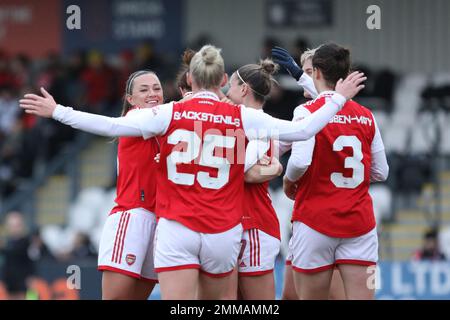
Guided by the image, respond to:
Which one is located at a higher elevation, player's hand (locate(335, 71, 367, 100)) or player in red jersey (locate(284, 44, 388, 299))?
player's hand (locate(335, 71, 367, 100))

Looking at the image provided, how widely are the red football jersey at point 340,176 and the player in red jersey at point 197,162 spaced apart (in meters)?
0.44

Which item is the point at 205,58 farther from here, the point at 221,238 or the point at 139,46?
the point at 139,46

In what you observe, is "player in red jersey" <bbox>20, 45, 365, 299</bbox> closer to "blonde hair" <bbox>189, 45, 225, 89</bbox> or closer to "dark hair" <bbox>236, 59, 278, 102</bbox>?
"blonde hair" <bbox>189, 45, 225, 89</bbox>

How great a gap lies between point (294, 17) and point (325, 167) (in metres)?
11.6

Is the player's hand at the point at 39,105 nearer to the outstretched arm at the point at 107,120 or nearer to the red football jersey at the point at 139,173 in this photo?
the outstretched arm at the point at 107,120

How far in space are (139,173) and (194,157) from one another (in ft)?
2.63

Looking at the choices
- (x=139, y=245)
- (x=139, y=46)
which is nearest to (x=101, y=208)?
(x=139, y=46)

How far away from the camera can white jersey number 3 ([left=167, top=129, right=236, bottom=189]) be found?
6.42m

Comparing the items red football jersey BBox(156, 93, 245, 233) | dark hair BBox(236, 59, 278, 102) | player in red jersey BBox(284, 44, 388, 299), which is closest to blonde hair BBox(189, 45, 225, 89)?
red football jersey BBox(156, 93, 245, 233)

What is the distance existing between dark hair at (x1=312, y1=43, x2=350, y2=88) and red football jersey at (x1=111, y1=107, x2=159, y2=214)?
1186 mm

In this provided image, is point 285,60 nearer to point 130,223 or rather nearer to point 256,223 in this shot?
point 256,223

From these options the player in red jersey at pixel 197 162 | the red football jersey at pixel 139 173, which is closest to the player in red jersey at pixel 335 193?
the player in red jersey at pixel 197 162

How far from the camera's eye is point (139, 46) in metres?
18.9

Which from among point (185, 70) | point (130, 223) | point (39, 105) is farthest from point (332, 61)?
point (39, 105)
